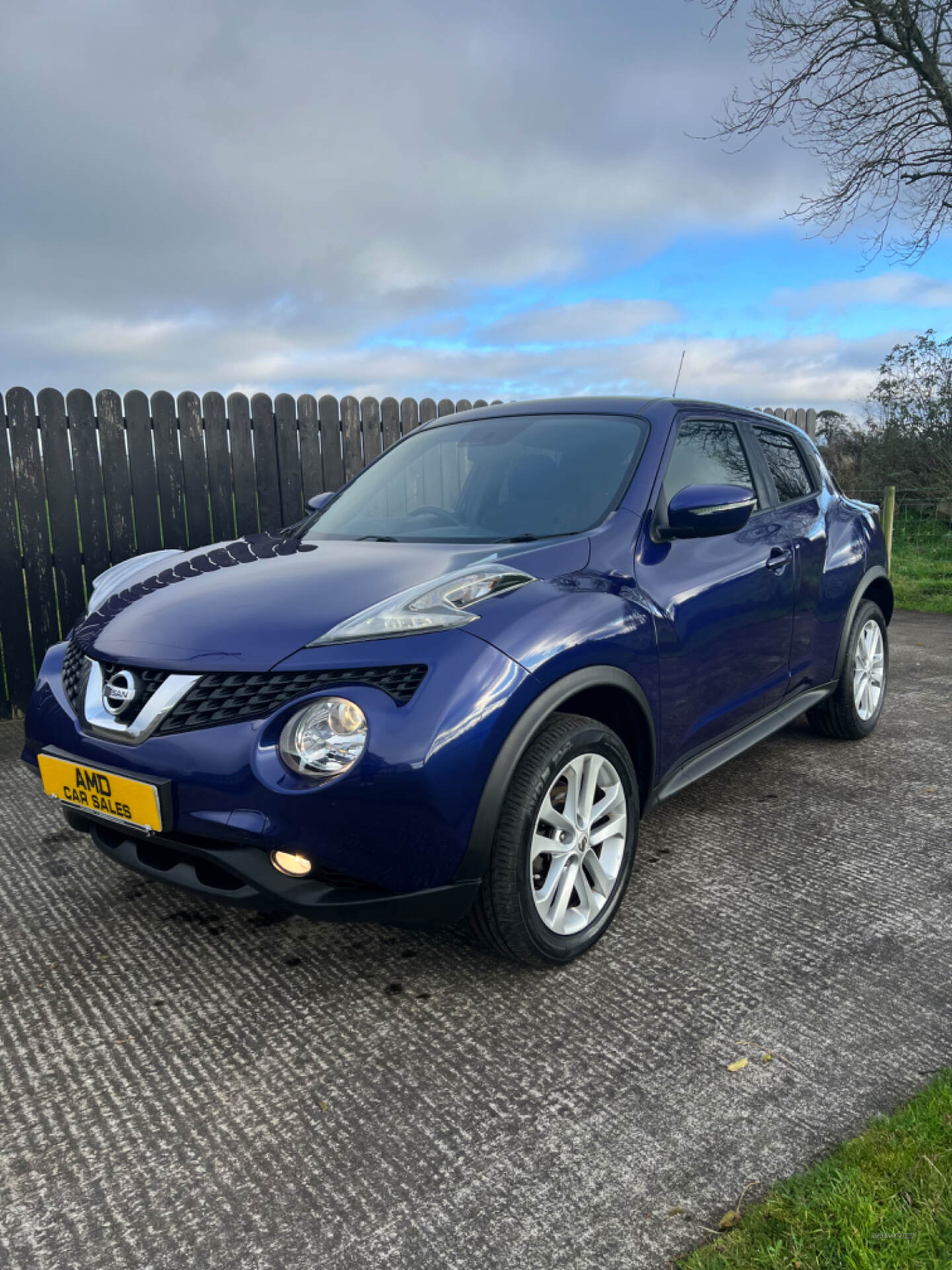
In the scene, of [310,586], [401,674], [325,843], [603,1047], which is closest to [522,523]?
[310,586]

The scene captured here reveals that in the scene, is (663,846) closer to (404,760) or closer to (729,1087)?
(729,1087)

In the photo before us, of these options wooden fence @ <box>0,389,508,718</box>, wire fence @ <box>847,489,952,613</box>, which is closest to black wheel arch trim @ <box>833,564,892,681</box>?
wooden fence @ <box>0,389,508,718</box>

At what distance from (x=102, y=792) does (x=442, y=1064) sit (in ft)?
3.82

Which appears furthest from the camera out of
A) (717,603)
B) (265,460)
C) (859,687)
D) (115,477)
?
(265,460)

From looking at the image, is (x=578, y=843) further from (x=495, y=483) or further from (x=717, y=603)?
(x=495, y=483)

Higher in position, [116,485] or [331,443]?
[331,443]

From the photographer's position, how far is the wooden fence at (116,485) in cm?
605

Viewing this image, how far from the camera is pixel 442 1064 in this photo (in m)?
2.32

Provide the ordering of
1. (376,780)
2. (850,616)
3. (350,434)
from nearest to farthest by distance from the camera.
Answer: (376,780)
(850,616)
(350,434)

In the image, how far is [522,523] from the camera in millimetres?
3121

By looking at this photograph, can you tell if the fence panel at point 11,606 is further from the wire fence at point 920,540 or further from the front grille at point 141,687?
the wire fence at point 920,540

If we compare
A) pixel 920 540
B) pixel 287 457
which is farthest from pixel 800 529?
pixel 920 540

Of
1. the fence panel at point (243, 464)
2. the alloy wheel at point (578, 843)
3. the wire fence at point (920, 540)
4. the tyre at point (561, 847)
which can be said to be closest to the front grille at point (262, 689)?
the tyre at point (561, 847)

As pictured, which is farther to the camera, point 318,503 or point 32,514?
point 32,514
